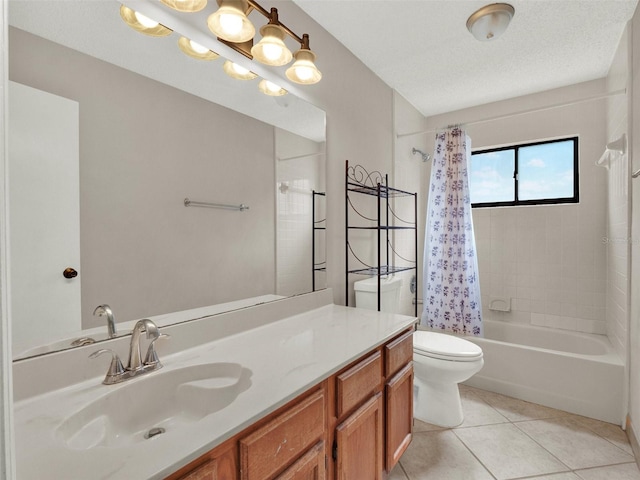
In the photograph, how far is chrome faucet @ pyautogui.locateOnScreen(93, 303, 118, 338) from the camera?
98cm

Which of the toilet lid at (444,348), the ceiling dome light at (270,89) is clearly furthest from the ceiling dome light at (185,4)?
the toilet lid at (444,348)

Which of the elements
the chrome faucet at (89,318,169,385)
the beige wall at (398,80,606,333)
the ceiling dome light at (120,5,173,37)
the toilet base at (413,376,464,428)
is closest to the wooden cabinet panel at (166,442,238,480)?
the chrome faucet at (89,318,169,385)

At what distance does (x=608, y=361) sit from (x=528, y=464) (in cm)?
95

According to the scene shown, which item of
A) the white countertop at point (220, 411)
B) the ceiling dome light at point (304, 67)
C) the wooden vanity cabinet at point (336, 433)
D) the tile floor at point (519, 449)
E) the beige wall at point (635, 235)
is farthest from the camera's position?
the beige wall at point (635, 235)

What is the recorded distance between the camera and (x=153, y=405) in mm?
929

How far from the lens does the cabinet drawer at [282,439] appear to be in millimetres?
775

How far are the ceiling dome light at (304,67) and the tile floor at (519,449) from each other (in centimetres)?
202

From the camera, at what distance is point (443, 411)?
2.05m

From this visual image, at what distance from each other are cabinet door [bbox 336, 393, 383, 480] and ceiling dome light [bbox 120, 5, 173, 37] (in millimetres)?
1522

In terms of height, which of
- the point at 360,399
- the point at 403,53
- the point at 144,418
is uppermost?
the point at 403,53

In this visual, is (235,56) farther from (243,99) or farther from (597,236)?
(597,236)

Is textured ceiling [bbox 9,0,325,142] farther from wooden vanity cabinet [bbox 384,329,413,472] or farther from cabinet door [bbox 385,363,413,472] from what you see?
cabinet door [bbox 385,363,413,472]

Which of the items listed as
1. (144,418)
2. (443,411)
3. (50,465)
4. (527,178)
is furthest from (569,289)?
(50,465)

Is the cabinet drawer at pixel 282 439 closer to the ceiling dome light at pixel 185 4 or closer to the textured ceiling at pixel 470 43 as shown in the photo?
the ceiling dome light at pixel 185 4
